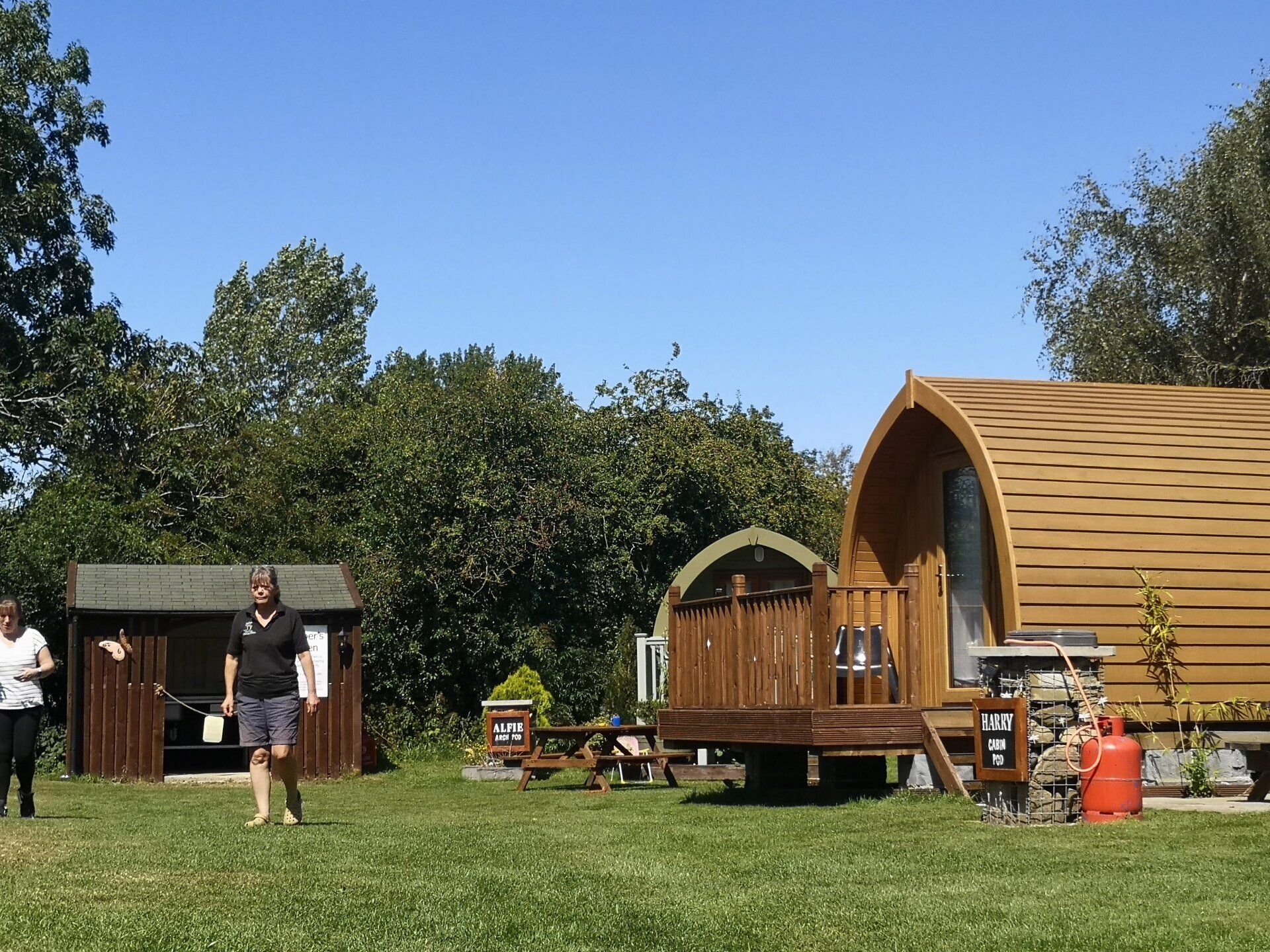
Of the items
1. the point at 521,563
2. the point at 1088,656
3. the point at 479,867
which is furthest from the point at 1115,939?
the point at 521,563

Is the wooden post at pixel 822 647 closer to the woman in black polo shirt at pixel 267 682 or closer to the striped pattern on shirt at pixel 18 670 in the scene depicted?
the woman in black polo shirt at pixel 267 682

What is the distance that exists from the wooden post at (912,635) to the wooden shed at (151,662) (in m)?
9.01

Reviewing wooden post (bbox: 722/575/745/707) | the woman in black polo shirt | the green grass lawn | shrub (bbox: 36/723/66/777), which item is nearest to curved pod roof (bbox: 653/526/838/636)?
wooden post (bbox: 722/575/745/707)

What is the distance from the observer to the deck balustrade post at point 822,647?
11336mm

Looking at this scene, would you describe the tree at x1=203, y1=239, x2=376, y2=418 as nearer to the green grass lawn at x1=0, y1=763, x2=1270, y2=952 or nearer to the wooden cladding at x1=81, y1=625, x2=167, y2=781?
the wooden cladding at x1=81, y1=625, x2=167, y2=781

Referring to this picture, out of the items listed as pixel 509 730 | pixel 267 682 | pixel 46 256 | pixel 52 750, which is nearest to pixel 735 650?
pixel 267 682

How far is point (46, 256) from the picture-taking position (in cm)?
3228

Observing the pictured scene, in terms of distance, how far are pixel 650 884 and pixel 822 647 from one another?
15.2ft

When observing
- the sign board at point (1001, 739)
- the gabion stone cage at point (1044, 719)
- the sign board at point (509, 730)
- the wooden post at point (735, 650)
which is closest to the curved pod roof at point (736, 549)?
the sign board at point (509, 730)

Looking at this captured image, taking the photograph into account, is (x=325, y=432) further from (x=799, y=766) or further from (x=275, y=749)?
(x=275, y=749)

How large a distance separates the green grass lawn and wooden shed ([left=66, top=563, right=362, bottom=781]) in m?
8.33

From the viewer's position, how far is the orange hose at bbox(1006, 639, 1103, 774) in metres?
9.12

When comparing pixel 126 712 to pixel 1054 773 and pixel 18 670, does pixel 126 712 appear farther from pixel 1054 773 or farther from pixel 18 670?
pixel 1054 773

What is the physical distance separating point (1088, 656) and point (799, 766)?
457 centimetres
